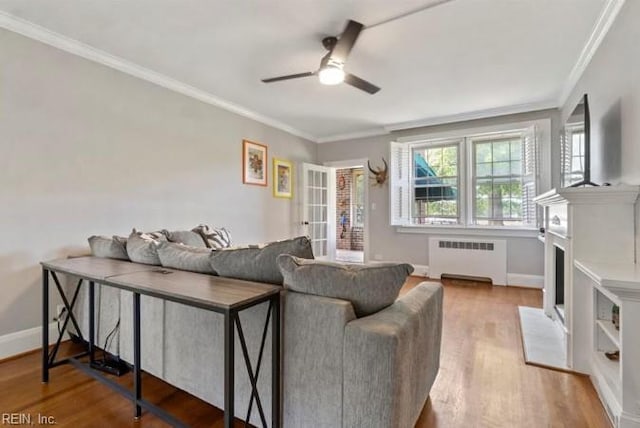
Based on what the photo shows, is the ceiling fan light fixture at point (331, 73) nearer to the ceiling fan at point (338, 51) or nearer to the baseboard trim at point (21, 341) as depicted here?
the ceiling fan at point (338, 51)

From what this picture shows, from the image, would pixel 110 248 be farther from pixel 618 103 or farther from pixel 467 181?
pixel 467 181

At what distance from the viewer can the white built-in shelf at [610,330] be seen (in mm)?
1666

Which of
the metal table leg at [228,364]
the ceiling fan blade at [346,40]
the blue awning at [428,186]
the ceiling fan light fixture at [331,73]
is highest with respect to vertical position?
the ceiling fan blade at [346,40]

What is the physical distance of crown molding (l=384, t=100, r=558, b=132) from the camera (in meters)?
4.03

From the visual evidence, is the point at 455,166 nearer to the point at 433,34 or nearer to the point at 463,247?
the point at 463,247

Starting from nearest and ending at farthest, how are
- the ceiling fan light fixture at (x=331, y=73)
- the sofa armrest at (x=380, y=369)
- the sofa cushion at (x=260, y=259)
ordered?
the sofa armrest at (x=380, y=369)
the sofa cushion at (x=260, y=259)
the ceiling fan light fixture at (x=331, y=73)

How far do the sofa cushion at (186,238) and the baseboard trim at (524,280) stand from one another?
408cm

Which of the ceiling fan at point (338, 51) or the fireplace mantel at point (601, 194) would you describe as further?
the ceiling fan at point (338, 51)

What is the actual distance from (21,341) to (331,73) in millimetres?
3095

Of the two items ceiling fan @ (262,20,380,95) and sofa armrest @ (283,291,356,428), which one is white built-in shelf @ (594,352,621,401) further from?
ceiling fan @ (262,20,380,95)

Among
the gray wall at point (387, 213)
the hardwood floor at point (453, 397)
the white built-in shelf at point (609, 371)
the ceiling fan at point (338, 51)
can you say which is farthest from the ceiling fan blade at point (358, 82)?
the white built-in shelf at point (609, 371)

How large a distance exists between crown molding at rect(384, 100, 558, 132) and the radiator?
1.77 m

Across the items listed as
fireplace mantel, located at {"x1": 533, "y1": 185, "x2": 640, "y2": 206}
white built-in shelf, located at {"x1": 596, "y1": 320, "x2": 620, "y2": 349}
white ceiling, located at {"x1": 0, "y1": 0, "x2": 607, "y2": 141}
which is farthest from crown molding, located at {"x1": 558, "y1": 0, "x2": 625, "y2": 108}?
white built-in shelf, located at {"x1": 596, "y1": 320, "x2": 620, "y2": 349}

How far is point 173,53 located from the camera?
2793mm
